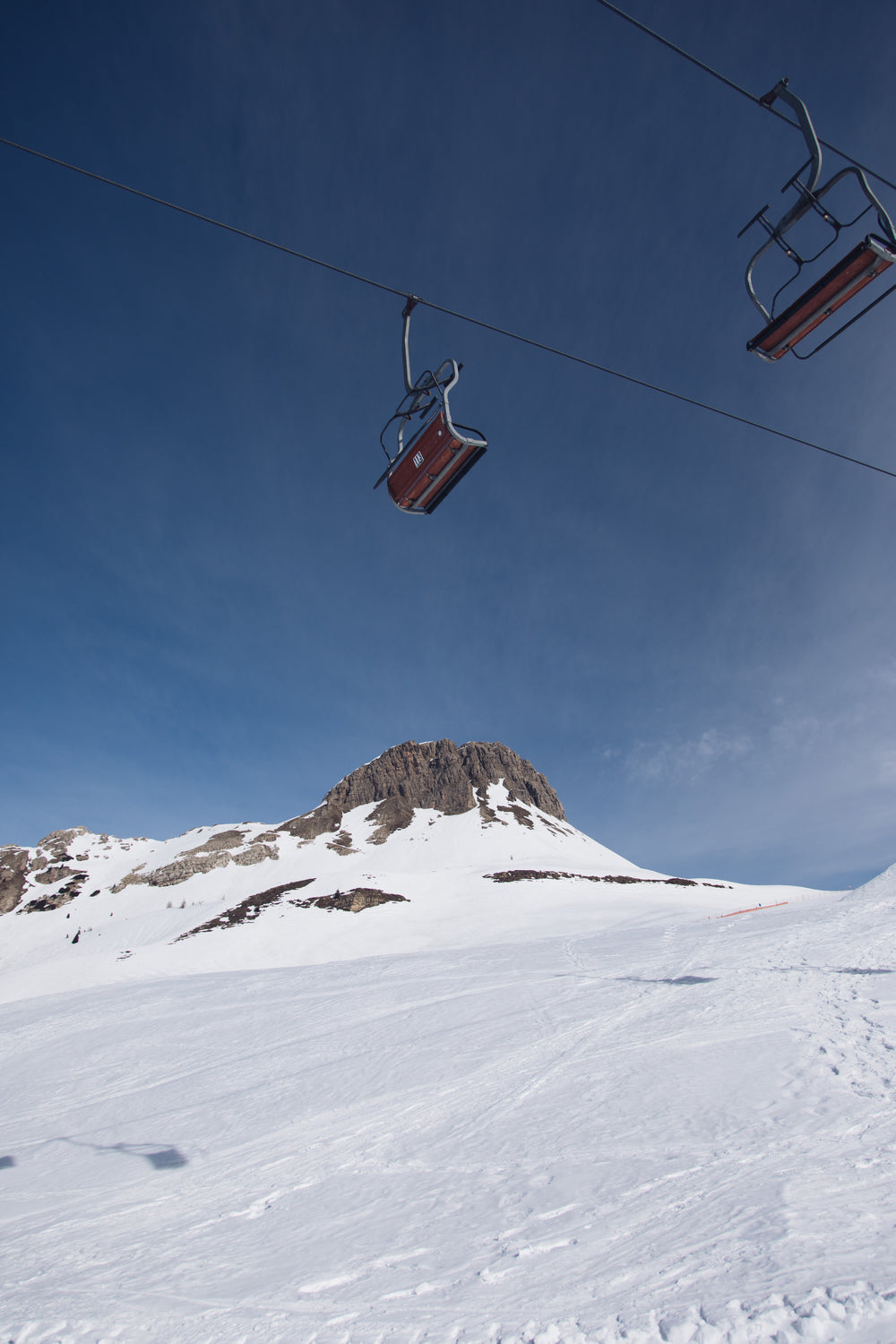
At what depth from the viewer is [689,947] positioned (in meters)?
18.4

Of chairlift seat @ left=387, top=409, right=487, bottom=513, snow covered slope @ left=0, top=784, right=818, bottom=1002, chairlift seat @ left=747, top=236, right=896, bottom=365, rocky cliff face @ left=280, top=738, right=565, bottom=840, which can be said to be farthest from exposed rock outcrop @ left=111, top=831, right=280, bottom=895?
chairlift seat @ left=747, top=236, right=896, bottom=365

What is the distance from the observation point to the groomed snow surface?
398 cm

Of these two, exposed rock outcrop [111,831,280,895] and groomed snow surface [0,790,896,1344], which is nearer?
groomed snow surface [0,790,896,1344]

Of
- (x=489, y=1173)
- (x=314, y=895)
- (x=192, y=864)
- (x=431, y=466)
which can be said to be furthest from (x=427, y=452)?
(x=192, y=864)

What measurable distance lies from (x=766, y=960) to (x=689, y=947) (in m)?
4.56

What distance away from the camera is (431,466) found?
7.12 meters

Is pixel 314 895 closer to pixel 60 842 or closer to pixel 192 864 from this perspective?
pixel 192 864

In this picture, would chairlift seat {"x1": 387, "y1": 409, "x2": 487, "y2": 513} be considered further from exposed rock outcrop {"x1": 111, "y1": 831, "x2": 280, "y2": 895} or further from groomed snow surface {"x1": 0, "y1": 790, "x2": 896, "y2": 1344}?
exposed rock outcrop {"x1": 111, "y1": 831, "x2": 280, "y2": 895}

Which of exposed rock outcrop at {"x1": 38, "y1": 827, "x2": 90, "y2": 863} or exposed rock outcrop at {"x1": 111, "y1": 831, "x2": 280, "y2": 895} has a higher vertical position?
exposed rock outcrop at {"x1": 38, "y1": 827, "x2": 90, "y2": 863}

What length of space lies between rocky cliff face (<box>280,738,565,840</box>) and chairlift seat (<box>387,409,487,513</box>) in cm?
7243

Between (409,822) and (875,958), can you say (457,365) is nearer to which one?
(875,958)

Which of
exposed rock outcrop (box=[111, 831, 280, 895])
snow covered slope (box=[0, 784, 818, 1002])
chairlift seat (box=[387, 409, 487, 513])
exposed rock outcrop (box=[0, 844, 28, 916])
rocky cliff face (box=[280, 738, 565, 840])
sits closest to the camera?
chairlift seat (box=[387, 409, 487, 513])

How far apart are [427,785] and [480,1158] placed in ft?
282

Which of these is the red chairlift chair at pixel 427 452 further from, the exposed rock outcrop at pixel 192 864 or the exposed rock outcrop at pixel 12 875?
the exposed rock outcrop at pixel 12 875
